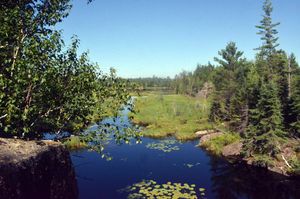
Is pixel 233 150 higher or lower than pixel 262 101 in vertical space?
lower

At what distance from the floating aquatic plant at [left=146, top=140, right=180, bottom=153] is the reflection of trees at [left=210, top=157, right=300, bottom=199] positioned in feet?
30.3

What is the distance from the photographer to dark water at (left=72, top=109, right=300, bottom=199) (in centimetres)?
2811

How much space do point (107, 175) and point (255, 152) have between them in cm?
1864

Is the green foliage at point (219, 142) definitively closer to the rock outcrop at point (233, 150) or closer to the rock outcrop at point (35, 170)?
the rock outcrop at point (233, 150)

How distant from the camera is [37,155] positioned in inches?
426

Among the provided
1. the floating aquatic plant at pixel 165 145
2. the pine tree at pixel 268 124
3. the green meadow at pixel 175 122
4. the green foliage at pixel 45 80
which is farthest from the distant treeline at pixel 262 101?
the green foliage at pixel 45 80

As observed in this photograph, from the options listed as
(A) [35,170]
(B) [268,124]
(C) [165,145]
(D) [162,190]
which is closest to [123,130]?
(A) [35,170]

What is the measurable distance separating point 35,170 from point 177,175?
77.8ft

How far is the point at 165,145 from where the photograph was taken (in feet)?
154

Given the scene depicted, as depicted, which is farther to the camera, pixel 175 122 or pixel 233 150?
pixel 175 122

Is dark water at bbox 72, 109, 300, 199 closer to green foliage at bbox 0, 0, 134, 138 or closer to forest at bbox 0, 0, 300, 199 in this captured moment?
forest at bbox 0, 0, 300, 199

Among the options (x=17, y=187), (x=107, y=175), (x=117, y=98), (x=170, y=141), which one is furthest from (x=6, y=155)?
(x=170, y=141)

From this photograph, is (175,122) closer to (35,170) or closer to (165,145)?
(165,145)

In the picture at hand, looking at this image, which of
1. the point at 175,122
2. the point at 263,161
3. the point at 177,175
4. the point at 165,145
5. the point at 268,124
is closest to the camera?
the point at 177,175
